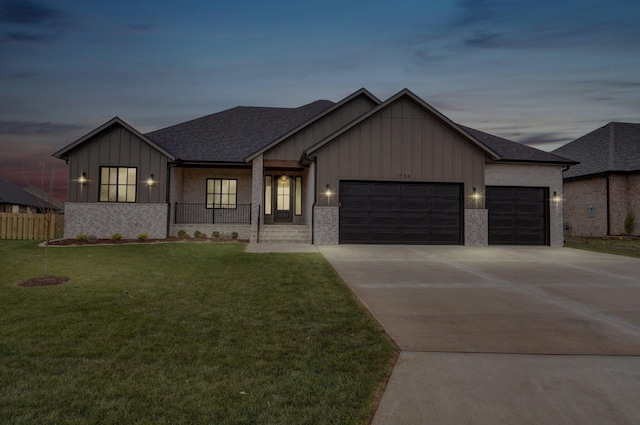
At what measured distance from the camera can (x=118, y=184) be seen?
55.6 ft

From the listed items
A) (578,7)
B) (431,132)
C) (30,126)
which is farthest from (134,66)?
(578,7)

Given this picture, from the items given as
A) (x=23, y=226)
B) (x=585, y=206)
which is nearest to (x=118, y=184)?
(x=23, y=226)

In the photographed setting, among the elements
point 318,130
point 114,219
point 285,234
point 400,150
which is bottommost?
point 285,234

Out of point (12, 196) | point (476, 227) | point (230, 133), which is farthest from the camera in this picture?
point (12, 196)

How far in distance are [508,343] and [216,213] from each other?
56.5 ft

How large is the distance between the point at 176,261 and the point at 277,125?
13533mm

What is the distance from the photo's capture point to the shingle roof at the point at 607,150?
76.6ft

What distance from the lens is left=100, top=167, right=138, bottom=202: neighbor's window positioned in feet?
55.4

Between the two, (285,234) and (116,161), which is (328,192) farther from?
(116,161)

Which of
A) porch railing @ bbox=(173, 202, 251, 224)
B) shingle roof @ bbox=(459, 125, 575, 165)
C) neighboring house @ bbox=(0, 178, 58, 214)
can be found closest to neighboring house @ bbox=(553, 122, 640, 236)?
shingle roof @ bbox=(459, 125, 575, 165)

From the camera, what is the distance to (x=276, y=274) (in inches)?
328

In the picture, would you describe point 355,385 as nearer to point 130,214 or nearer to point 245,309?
point 245,309

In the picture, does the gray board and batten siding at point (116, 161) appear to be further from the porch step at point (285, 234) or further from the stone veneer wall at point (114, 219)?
the porch step at point (285, 234)

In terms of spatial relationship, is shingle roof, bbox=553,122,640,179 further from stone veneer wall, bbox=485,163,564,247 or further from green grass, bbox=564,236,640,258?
stone veneer wall, bbox=485,163,564,247
